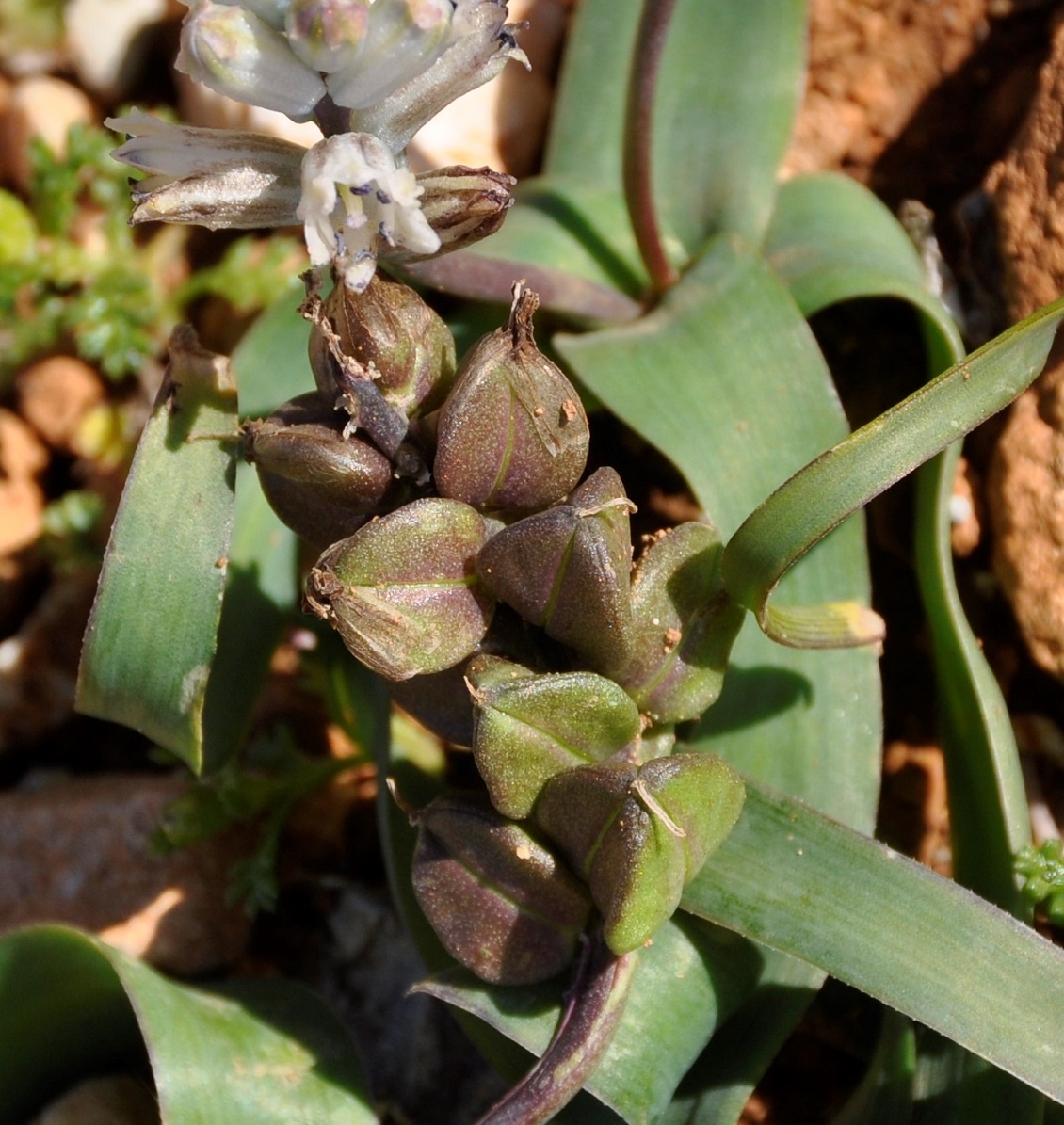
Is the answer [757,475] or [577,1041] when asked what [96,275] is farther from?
[577,1041]

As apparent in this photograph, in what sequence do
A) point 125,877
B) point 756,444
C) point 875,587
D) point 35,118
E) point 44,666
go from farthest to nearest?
1. point 35,118
2. point 44,666
3. point 125,877
4. point 875,587
5. point 756,444

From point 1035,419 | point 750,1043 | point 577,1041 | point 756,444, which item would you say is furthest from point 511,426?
point 1035,419

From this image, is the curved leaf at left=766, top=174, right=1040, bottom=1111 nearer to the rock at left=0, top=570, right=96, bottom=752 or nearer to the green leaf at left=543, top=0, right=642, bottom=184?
the green leaf at left=543, top=0, right=642, bottom=184

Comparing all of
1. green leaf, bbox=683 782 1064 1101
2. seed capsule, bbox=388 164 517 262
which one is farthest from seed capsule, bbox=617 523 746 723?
seed capsule, bbox=388 164 517 262

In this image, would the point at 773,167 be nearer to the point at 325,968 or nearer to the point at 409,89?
the point at 409,89

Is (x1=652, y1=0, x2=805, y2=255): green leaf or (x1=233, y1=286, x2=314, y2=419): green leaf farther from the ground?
(x1=652, y1=0, x2=805, y2=255): green leaf

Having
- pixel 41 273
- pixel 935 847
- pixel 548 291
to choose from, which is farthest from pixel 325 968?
pixel 41 273

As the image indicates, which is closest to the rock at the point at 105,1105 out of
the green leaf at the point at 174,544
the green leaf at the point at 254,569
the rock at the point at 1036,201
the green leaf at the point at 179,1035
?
the green leaf at the point at 179,1035

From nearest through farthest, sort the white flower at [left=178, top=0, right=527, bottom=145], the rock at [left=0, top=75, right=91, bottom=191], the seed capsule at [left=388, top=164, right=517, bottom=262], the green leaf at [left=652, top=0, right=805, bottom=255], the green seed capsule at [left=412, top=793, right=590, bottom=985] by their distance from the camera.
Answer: the white flower at [left=178, top=0, right=527, bottom=145] → the seed capsule at [left=388, top=164, right=517, bottom=262] → the green seed capsule at [left=412, top=793, right=590, bottom=985] → the green leaf at [left=652, top=0, right=805, bottom=255] → the rock at [left=0, top=75, right=91, bottom=191]
